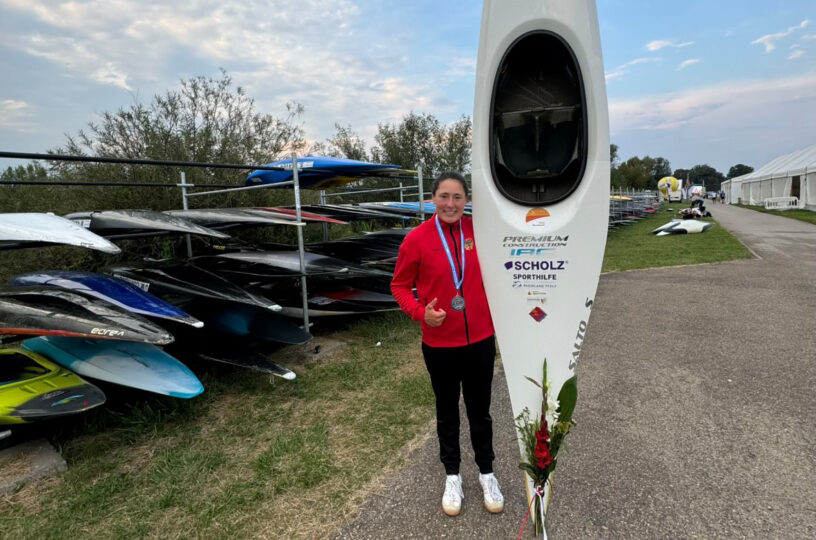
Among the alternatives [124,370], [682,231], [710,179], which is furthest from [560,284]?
[710,179]

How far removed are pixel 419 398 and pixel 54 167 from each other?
26.8ft

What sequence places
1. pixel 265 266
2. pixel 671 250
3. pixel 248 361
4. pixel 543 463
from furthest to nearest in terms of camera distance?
pixel 671 250, pixel 265 266, pixel 248 361, pixel 543 463

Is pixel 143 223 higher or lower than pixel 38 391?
higher

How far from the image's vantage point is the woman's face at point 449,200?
6.98ft

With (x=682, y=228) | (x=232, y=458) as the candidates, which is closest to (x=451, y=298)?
(x=232, y=458)

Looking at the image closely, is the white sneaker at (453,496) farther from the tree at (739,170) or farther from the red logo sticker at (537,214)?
the tree at (739,170)


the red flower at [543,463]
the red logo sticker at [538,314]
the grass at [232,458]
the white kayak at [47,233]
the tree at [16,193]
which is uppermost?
the tree at [16,193]

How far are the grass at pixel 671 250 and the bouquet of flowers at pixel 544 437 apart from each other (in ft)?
27.6

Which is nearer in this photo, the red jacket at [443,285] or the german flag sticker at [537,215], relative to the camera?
the red jacket at [443,285]

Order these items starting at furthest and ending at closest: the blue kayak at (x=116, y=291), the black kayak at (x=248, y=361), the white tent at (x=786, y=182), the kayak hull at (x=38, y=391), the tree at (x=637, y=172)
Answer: the tree at (x=637, y=172) → the white tent at (x=786, y=182) → the black kayak at (x=248, y=361) → the blue kayak at (x=116, y=291) → the kayak hull at (x=38, y=391)

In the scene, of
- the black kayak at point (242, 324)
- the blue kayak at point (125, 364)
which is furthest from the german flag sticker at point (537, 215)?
the black kayak at point (242, 324)

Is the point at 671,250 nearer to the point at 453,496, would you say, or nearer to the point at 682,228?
the point at 682,228

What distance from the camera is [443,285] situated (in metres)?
2.13

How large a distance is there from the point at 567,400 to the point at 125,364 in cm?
317
